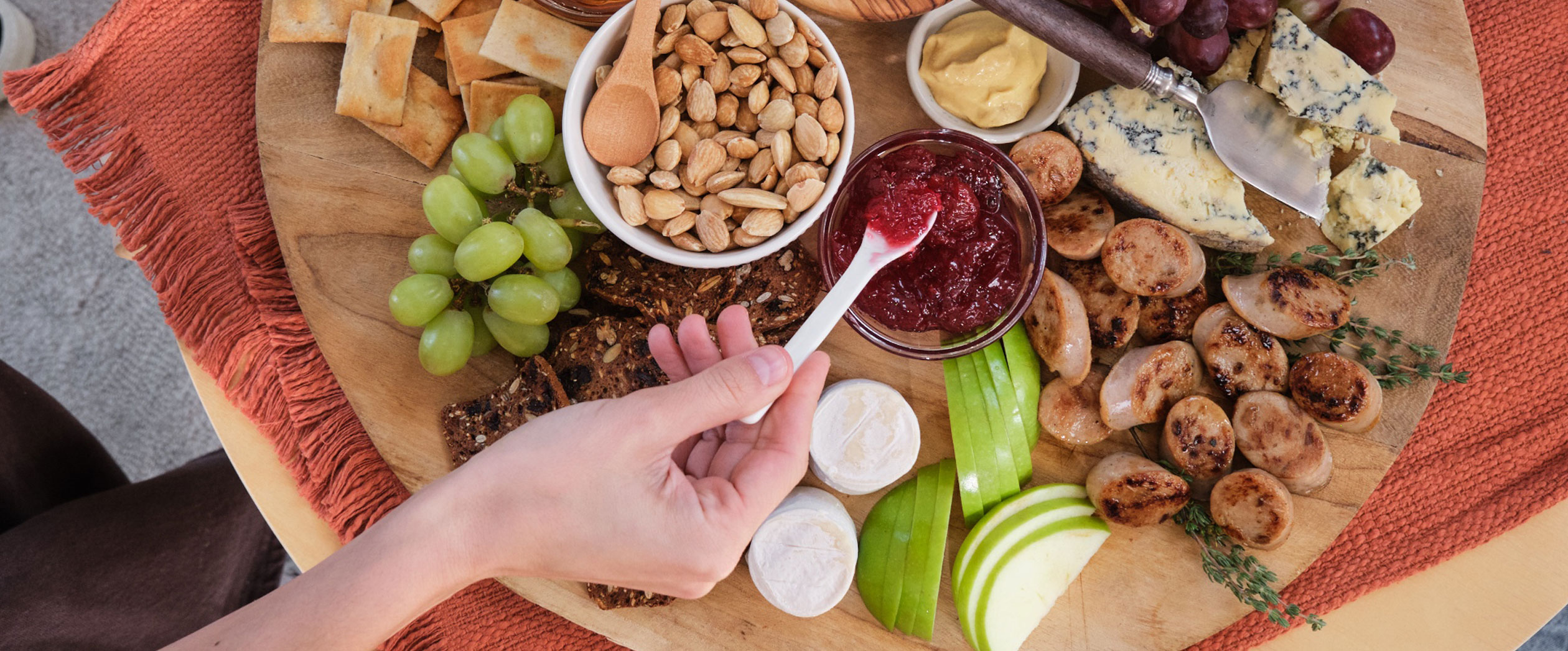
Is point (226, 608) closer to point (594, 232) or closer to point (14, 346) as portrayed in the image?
point (594, 232)

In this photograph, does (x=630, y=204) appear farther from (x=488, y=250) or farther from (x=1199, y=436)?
(x=1199, y=436)

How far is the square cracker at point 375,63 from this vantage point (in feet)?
5.49

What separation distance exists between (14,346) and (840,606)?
271cm

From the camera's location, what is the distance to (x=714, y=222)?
1482mm

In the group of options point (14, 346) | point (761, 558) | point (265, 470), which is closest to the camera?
point (761, 558)

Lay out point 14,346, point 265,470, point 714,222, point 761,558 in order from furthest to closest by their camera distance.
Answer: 1. point 14,346
2. point 265,470
3. point 761,558
4. point 714,222

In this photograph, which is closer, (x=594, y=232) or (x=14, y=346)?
(x=594, y=232)

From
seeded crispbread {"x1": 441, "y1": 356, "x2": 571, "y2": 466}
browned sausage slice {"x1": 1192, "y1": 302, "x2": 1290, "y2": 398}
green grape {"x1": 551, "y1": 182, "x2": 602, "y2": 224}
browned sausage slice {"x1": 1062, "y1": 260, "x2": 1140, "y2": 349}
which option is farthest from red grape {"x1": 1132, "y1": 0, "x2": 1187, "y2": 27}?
seeded crispbread {"x1": 441, "y1": 356, "x2": 571, "y2": 466}

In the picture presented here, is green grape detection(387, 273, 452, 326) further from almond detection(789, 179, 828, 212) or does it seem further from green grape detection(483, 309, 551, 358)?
almond detection(789, 179, 828, 212)

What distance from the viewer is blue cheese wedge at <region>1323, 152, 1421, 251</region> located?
5.51 feet

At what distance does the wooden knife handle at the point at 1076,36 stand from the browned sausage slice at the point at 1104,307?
0.37 metres

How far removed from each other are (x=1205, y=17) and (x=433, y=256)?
1448 mm

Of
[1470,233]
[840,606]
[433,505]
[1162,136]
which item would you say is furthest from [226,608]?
[1470,233]

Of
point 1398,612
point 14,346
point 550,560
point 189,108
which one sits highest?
point 189,108
